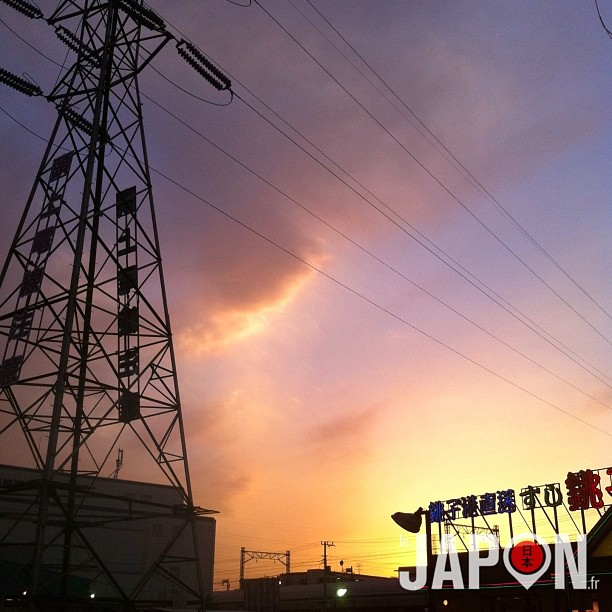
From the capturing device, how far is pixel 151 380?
28.6 metres

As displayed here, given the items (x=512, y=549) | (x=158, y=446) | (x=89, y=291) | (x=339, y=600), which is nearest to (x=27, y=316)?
(x=89, y=291)

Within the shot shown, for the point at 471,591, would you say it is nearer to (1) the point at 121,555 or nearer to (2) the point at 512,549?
(2) the point at 512,549

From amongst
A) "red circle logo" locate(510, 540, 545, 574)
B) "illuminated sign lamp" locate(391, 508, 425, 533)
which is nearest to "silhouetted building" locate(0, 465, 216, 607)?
"illuminated sign lamp" locate(391, 508, 425, 533)

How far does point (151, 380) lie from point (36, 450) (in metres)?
5.87

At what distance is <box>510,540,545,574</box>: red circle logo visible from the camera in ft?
150

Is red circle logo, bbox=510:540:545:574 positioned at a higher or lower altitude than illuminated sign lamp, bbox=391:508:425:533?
lower

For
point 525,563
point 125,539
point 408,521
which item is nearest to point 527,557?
point 525,563

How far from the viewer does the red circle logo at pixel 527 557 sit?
150 feet

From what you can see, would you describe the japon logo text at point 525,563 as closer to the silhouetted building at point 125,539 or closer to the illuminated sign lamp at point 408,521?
the illuminated sign lamp at point 408,521

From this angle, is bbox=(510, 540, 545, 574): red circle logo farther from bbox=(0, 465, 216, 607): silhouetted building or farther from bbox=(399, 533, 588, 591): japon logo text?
bbox=(0, 465, 216, 607): silhouetted building

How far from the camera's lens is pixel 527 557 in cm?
4644

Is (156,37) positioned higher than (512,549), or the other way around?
(156,37)

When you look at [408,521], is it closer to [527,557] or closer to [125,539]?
[527,557]

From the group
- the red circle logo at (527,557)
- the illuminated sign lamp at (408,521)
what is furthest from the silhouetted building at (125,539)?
the red circle logo at (527,557)
